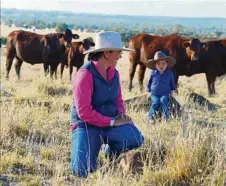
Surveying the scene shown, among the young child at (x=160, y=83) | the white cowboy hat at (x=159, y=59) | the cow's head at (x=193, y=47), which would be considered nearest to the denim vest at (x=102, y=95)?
the young child at (x=160, y=83)

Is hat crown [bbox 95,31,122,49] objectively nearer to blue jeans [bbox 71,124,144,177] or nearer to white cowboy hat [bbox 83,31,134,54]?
white cowboy hat [bbox 83,31,134,54]

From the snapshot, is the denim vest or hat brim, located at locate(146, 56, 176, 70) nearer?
the denim vest

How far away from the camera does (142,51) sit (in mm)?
15672

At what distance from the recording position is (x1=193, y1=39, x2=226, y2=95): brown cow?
49.8ft

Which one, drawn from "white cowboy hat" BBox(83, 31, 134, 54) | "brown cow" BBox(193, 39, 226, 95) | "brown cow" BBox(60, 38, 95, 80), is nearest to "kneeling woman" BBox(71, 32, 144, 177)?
"white cowboy hat" BBox(83, 31, 134, 54)

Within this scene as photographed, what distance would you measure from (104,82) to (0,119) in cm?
211

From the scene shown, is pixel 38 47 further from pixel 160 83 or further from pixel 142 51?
pixel 160 83

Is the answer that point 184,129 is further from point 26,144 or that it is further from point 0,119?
point 0,119

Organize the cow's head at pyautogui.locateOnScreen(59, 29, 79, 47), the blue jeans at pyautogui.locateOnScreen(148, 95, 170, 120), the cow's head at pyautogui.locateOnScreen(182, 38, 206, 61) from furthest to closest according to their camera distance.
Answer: the cow's head at pyautogui.locateOnScreen(59, 29, 79, 47)
the cow's head at pyautogui.locateOnScreen(182, 38, 206, 61)
the blue jeans at pyautogui.locateOnScreen(148, 95, 170, 120)

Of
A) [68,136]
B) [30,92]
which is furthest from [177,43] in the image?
[68,136]

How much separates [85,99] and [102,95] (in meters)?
0.25

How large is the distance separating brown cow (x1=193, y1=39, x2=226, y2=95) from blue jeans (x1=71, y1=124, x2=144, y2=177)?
30.9ft

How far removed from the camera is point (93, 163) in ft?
19.0

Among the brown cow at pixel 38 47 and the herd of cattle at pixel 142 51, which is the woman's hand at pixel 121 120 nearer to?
the herd of cattle at pixel 142 51
